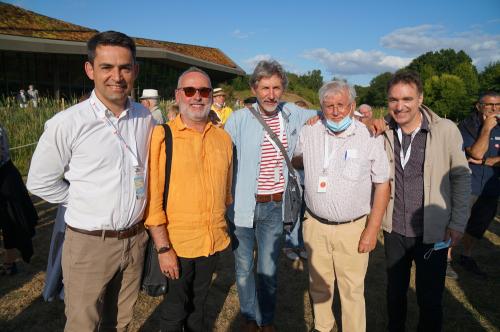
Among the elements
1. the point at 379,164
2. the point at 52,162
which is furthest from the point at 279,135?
the point at 52,162

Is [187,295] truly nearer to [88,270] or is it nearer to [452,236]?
[88,270]

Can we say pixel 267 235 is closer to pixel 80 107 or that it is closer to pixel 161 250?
pixel 161 250

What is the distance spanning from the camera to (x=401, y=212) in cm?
268

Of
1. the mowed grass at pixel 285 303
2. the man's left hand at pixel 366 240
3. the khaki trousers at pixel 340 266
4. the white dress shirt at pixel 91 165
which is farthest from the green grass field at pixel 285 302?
the white dress shirt at pixel 91 165

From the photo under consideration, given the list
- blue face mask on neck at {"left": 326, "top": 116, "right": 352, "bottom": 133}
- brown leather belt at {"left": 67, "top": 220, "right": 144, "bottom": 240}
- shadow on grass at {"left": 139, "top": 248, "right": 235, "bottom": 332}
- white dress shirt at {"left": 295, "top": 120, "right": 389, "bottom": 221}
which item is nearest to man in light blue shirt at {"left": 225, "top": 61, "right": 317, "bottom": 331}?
white dress shirt at {"left": 295, "top": 120, "right": 389, "bottom": 221}

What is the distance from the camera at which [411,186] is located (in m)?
2.62

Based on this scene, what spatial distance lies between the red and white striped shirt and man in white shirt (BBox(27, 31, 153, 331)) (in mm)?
1049

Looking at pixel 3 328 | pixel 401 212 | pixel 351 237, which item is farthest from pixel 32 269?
pixel 401 212

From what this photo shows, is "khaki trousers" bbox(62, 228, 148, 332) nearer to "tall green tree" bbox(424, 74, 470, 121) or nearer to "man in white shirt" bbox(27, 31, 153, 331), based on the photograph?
"man in white shirt" bbox(27, 31, 153, 331)

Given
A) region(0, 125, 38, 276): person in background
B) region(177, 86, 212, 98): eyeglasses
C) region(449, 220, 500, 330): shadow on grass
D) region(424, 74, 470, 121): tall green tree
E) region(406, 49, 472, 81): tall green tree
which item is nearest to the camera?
region(177, 86, 212, 98): eyeglasses

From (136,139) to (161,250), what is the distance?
0.74 m

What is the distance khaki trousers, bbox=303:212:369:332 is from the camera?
2680 mm

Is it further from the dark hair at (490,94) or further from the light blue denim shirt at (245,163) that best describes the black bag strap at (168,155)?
the dark hair at (490,94)

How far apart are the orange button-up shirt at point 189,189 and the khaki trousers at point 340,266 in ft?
2.93
